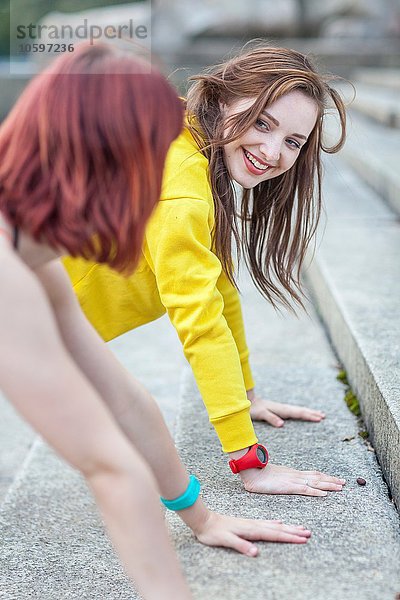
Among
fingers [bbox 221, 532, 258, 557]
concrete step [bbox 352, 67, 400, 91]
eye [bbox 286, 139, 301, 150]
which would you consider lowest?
concrete step [bbox 352, 67, 400, 91]

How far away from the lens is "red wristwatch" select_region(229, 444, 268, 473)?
1.89 meters

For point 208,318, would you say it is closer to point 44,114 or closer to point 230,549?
point 230,549

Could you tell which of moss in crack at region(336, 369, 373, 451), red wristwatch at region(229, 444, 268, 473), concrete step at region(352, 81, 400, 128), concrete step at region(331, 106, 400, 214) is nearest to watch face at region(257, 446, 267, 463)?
red wristwatch at region(229, 444, 268, 473)

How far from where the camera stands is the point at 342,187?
5.00 metres

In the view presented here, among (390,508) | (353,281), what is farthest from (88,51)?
(353,281)

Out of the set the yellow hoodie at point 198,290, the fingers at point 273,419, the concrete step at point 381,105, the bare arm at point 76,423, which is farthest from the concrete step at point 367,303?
the concrete step at point 381,105

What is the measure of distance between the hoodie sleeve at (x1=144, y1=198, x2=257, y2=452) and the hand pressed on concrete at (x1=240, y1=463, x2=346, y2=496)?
0.09 metres

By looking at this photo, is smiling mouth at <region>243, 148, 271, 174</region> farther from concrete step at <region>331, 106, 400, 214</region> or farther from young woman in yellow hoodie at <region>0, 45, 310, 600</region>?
concrete step at <region>331, 106, 400, 214</region>

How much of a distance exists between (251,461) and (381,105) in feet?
17.9

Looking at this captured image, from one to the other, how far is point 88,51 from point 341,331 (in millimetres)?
1650

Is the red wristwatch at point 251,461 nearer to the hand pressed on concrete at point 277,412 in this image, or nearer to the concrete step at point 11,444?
the hand pressed on concrete at point 277,412

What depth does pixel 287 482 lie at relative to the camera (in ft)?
6.28

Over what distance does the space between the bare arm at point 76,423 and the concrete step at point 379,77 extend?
741 centimetres

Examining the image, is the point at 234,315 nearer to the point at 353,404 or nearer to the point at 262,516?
the point at 353,404
